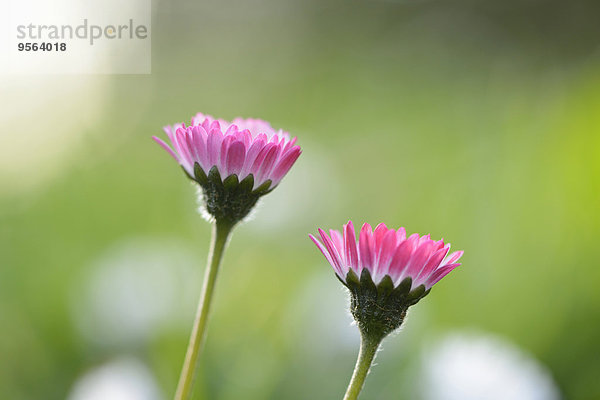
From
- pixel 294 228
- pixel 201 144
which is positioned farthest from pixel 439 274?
pixel 294 228

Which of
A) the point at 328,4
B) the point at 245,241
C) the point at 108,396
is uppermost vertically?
the point at 328,4

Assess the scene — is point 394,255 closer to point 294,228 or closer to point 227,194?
point 227,194

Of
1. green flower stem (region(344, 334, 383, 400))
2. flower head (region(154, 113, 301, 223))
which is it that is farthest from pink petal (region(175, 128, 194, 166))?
green flower stem (region(344, 334, 383, 400))

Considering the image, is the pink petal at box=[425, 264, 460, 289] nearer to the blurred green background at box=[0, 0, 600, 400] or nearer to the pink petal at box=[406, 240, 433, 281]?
the pink petal at box=[406, 240, 433, 281]

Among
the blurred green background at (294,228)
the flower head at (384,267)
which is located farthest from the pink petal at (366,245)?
the blurred green background at (294,228)

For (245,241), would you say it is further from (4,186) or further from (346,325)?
(4,186)

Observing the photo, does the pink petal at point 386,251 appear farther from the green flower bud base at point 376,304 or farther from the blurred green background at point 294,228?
the blurred green background at point 294,228

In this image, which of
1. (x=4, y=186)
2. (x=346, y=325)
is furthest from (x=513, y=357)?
(x=4, y=186)
